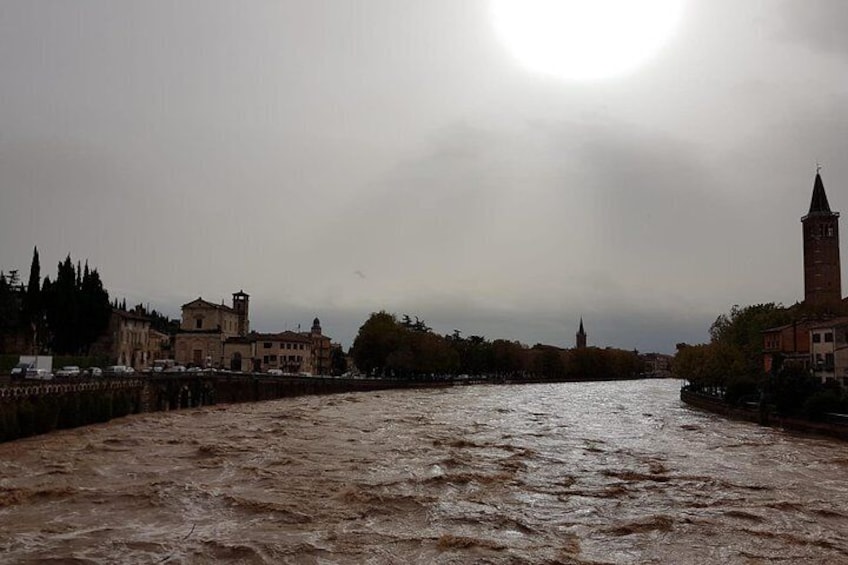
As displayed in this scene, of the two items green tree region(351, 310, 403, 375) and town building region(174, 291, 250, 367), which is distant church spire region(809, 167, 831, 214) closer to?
green tree region(351, 310, 403, 375)

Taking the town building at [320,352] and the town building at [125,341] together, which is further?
the town building at [320,352]

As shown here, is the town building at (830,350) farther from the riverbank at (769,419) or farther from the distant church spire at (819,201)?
the distant church spire at (819,201)

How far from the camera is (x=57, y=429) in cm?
4122

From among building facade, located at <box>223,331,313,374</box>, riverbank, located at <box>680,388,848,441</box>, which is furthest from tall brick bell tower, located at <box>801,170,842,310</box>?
building facade, located at <box>223,331,313,374</box>

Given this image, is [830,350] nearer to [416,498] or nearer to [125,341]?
[416,498]

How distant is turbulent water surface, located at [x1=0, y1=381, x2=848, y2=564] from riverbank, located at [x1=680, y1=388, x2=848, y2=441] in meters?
4.13

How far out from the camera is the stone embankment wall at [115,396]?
37.2 metres

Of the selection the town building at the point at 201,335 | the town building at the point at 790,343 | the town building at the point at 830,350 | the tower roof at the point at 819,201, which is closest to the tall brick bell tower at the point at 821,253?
the tower roof at the point at 819,201

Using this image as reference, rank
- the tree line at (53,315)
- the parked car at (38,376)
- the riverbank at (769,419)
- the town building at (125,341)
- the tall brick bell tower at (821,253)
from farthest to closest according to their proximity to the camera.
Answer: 1. the tall brick bell tower at (821,253)
2. the town building at (125,341)
3. the tree line at (53,315)
4. the riverbank at (769,419)
5. the parked car at (38,376)

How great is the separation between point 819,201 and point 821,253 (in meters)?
11.5

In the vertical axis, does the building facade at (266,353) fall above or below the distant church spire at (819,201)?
below

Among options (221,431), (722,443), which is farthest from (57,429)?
(722,443)

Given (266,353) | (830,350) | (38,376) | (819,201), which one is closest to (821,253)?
(819,201)

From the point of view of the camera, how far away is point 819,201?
14075 cm
